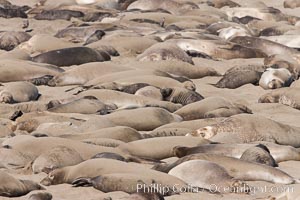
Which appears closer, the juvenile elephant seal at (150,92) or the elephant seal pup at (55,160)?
the elephant seal pup at (55,160)

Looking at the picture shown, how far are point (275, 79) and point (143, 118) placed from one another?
2.02m

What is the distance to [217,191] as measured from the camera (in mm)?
4105

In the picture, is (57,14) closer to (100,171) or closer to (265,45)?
(265,45)

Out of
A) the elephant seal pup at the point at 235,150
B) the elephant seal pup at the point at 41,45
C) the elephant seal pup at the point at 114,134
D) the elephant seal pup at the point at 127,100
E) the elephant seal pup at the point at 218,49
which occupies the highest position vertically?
the elephant seal pup at the point at 235,150

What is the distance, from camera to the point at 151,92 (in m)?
6.62

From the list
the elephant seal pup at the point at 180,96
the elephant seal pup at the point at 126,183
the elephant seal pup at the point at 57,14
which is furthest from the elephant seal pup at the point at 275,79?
the elephant seal pup at the point at 57,14

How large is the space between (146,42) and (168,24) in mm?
2138

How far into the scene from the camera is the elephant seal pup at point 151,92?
6.57 metres

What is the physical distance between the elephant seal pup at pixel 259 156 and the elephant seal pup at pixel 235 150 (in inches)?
4.0

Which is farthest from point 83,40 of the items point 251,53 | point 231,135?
point 231,135

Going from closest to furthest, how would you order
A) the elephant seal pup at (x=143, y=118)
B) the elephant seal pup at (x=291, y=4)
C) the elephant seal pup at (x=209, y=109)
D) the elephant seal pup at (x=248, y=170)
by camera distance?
the elephant seal pup at (x=248, y=170)
the elephant seal pup at (x=143, y=118)
the elephant seal pup at (x=209, y=109)
the elephant seal pup at (x=291, y=4)

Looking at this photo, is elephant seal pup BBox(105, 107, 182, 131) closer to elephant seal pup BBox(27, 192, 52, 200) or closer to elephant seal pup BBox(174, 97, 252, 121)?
elephant seal pup BBox(174, 97, 252, 121)

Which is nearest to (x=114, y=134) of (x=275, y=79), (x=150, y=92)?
(x=150, y=92)

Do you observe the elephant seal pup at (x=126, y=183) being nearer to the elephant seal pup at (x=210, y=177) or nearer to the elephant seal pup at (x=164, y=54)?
the elephant seal pup at (x=210, y=177)
